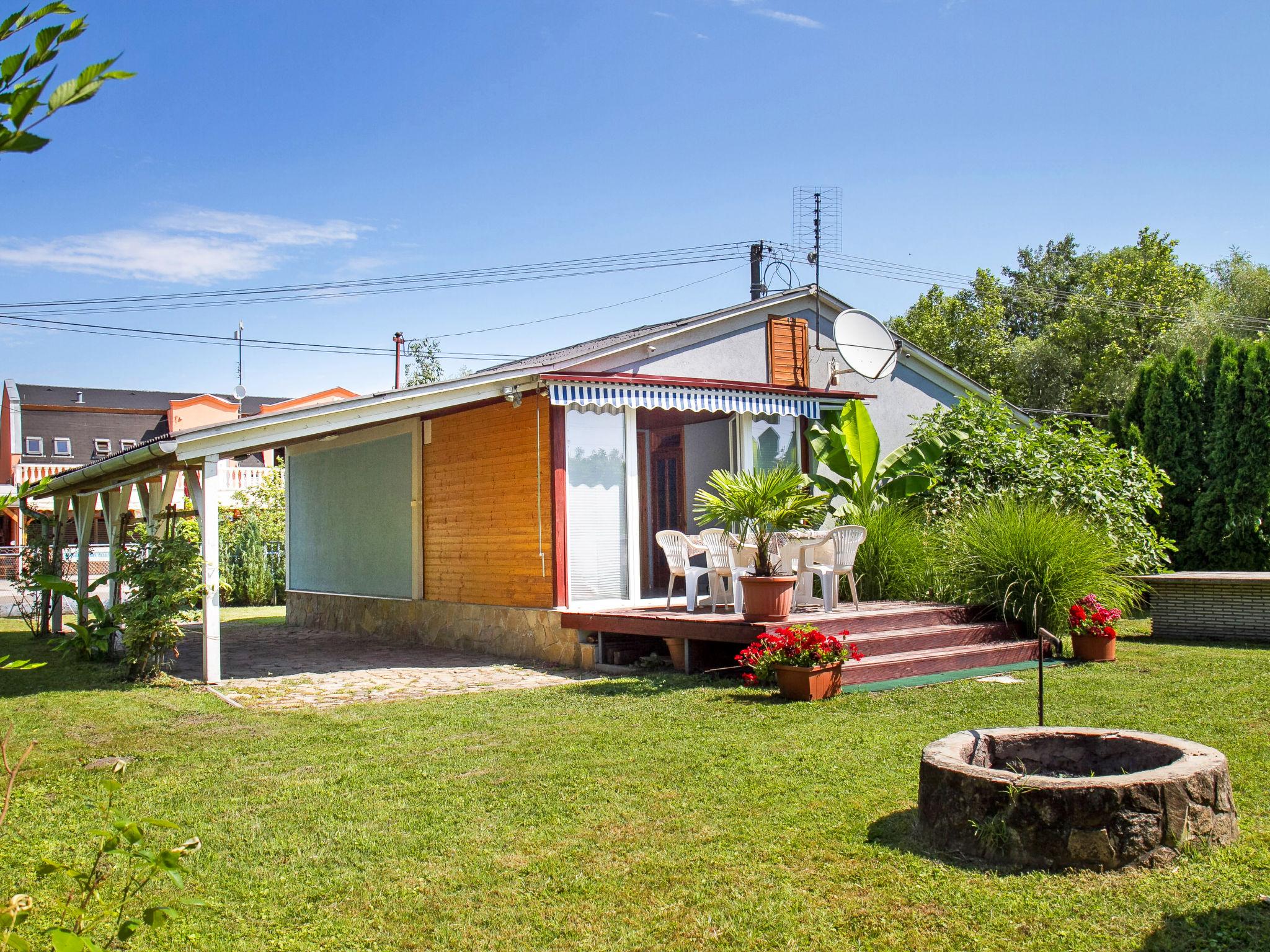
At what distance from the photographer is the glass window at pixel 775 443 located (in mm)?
13859

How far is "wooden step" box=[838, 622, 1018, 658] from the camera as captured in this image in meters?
9.70

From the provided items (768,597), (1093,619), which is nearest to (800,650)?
(768,597)

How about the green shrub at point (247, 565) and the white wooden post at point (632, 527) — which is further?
the green shrub at point (247, 565)

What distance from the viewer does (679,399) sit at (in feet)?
41.2

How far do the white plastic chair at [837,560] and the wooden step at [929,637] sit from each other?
2.66 feet

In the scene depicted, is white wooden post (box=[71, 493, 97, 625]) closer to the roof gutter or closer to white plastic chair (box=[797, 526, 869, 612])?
the roof gutter

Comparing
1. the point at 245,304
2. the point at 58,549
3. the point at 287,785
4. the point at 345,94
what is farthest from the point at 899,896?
the point at 245,304

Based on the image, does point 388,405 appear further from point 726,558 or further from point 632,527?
point 726,558

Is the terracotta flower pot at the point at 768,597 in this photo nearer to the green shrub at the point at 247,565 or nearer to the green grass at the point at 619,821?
the green grass at the point at 619,821

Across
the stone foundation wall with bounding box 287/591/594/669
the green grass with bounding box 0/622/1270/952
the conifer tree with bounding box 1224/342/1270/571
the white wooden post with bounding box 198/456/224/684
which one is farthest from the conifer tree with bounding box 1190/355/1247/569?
the white wooden post with bounding box 198/456/224/684

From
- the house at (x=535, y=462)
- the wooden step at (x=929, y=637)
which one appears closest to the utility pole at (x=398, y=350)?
the house at (x=535, y=462)

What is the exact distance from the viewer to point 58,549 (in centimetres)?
1430

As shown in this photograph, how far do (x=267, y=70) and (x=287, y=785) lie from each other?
1212cm

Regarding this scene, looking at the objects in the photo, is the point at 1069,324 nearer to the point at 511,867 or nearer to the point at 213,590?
the point at 213,590
